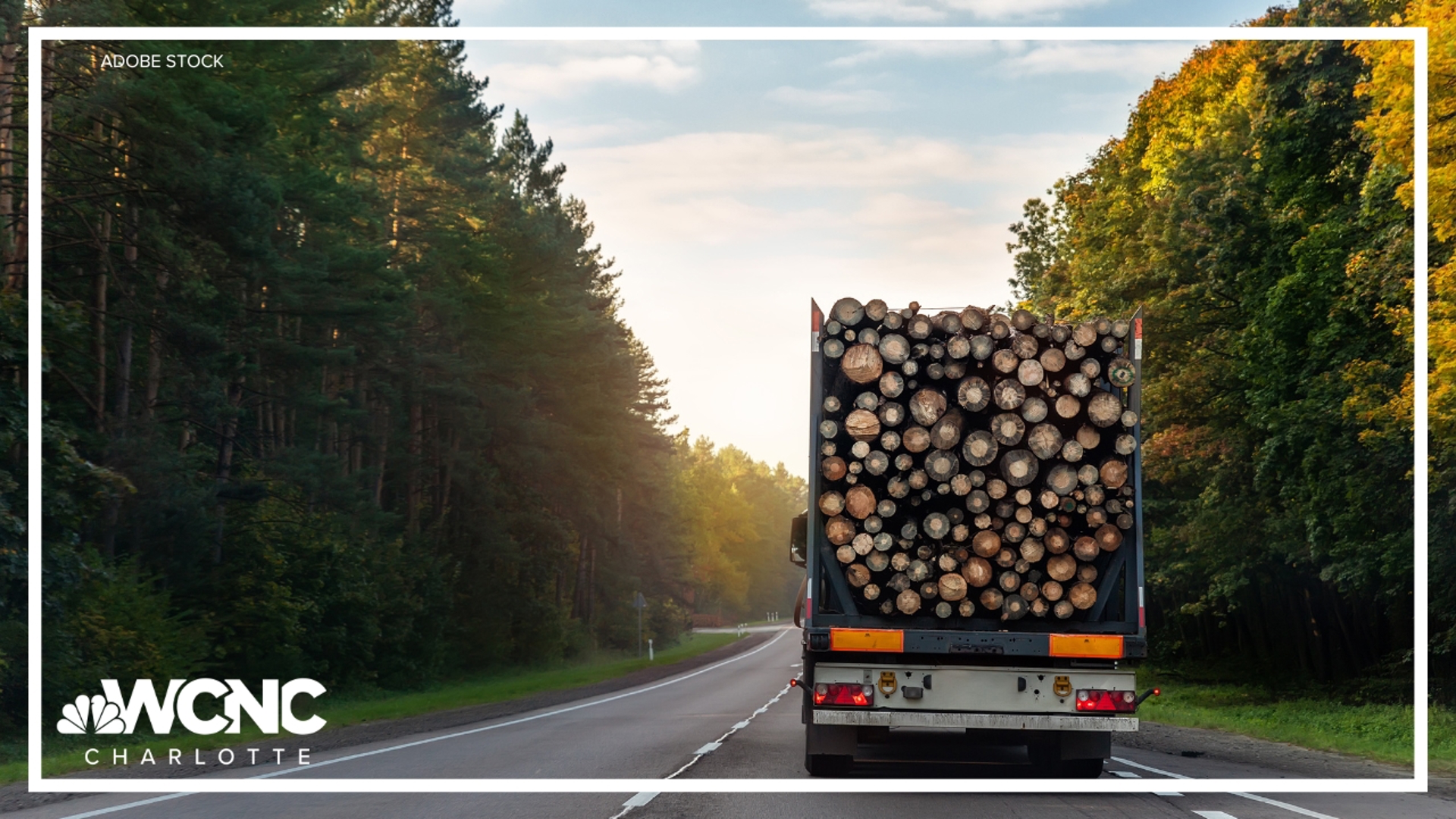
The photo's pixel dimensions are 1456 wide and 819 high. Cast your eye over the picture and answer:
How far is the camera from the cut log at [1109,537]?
10414 millimetres

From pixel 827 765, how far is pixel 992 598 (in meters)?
2.15

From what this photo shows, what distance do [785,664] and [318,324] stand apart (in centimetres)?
2168

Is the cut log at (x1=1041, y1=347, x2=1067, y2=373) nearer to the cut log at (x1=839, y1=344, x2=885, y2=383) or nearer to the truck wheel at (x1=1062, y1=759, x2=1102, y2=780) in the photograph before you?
the cut log at (x1=839, y1=344, x2=885, y2=383)

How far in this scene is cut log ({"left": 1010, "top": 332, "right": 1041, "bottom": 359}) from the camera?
35.0ft

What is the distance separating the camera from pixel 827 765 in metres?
11.2

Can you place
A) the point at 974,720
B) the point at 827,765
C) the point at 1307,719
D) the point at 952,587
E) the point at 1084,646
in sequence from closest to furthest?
the point at 974,720, the point at 1084,646, the point at 952,587, the point at 827,765, the point at 1307,719

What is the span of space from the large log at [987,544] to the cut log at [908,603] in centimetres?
61

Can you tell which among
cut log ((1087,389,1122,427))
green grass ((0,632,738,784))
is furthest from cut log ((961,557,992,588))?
green grass ((0,632,738,784))

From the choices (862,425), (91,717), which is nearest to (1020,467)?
(862,425)

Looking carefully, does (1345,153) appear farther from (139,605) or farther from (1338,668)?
(139,605)

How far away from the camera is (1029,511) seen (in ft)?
34.3

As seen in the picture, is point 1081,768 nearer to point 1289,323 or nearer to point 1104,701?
point 1104,701

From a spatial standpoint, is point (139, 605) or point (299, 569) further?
point (299, 569)

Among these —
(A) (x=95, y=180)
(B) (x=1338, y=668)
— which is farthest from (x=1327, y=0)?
(A) (x=95, y=180)
